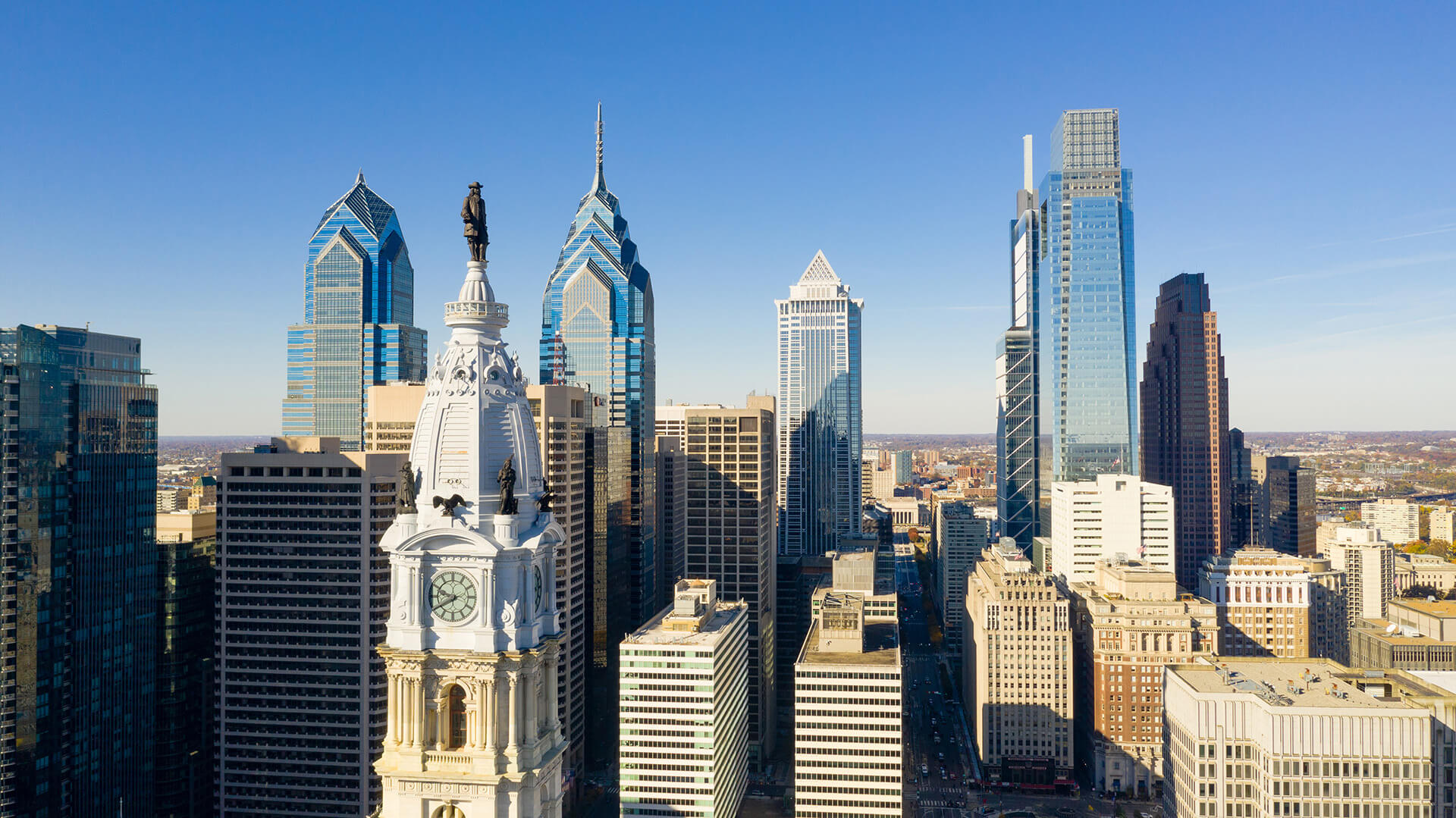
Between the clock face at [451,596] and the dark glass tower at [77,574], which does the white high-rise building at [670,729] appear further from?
the clock face at [451,596]

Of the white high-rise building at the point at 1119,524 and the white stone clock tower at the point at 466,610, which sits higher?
the white stone clock tower at the point at 466,610

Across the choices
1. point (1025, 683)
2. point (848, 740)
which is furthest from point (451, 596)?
point (1025, 683)

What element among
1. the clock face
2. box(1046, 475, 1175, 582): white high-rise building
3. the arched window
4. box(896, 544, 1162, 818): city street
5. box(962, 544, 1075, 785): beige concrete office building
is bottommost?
box(896, 544, 1162, 818): city street

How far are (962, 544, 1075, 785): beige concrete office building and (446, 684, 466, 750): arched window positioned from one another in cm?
12909

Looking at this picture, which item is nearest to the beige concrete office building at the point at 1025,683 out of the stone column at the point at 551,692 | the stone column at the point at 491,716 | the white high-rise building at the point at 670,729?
the white high-rise building at the point at 670,729

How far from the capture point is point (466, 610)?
112 ft

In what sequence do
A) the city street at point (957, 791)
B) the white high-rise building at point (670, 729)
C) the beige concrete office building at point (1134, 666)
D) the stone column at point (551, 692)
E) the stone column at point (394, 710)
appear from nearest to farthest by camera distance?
the stone column at point (394, 710) < the stone column at point (551, 692) < the white high-rise building at point (670, 729) < the city street at point (957, 791) < the beige concrete office building at point (1134, 666)

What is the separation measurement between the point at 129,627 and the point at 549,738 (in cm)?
9458

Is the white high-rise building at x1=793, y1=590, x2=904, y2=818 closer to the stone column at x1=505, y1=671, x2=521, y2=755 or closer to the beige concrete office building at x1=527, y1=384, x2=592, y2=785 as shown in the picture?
the beige concrete office building at x1=527, y1=384, x2=592, y2=785

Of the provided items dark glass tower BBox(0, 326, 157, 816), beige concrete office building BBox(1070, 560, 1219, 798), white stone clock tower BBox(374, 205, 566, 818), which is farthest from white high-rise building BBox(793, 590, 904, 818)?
white stone clock tower BBox(374, 205, 566, 818)

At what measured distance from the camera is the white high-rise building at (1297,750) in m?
82.6

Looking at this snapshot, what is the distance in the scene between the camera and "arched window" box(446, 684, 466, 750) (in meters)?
34.6

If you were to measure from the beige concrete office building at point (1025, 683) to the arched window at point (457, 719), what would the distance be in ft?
424

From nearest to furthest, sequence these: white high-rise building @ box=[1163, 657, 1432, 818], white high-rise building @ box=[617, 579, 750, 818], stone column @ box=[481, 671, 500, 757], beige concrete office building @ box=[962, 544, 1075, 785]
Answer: stone column @ box=[481, 671, 500, 757] → white high-rise building @ box=[1163, 657, 1432, 818] → white high-rise building @ box=[617, 579, 750, 818] → beige concrete office building @ box=[962, 544, 1075, 785]
